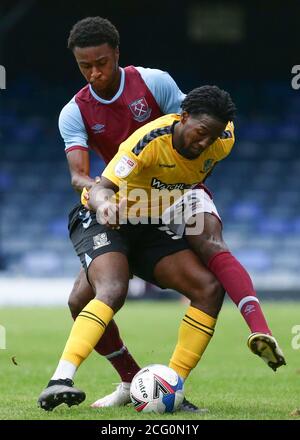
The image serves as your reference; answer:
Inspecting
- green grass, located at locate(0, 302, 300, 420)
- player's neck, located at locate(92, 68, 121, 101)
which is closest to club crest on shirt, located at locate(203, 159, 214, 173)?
player's neck, located at locate(92, 68, 121, 101)

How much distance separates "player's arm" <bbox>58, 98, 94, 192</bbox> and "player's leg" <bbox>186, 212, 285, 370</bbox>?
702 millimetres

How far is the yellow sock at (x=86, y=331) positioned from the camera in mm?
5242

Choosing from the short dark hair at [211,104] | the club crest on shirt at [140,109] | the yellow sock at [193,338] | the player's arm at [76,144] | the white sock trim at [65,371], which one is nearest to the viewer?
the white sock trim at [65,371]

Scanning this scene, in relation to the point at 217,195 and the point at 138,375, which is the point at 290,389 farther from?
the point at 217,195

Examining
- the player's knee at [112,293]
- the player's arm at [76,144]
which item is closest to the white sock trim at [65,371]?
the player's knee at [112,293]

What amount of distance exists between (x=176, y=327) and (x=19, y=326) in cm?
197

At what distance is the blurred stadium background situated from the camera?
20.7 meters

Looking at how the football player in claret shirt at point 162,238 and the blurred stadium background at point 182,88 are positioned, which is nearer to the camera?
the football player in claret shirt at point 162,238

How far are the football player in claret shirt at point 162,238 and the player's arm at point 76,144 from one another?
0.81ft

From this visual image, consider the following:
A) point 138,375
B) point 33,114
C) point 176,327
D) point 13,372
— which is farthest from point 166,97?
→ point 33,114

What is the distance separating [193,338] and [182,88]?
16234mm

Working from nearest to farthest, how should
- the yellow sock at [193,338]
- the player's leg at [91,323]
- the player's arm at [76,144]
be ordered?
the player's leg at [91,323] < the yellow sock at [193,338] < the player's arm at [76,144]

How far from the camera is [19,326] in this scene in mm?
12797

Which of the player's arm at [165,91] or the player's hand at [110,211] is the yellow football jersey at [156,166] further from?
the player's arm at [165,91]
